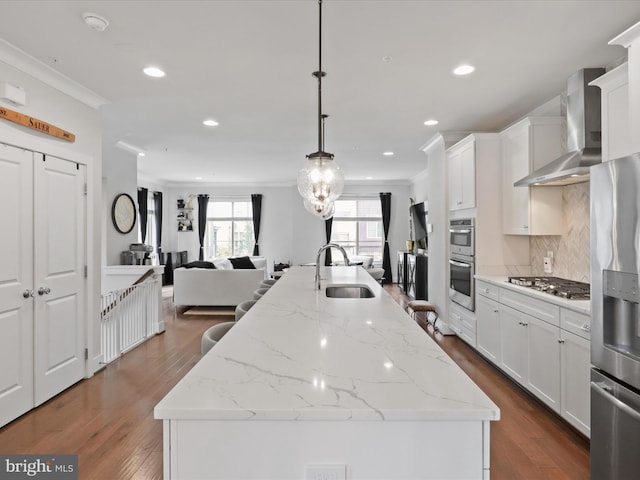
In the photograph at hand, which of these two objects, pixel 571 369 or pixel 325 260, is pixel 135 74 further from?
pixel 325 260

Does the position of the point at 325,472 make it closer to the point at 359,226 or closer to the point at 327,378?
the point at 327,378

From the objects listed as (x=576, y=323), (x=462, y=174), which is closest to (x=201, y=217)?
(x=462, y=174)

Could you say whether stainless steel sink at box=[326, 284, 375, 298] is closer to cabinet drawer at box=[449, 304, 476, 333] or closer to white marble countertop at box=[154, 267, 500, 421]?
white marble countertop at box=[154, 267, 500, 421]

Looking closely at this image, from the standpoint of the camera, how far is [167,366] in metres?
3.85

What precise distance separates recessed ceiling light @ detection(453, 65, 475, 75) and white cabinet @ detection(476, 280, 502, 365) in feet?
6.36

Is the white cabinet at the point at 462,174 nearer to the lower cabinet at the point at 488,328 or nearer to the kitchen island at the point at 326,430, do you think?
the lower cabinet at the point at 488,328

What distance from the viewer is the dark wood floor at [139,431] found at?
2.17 metres

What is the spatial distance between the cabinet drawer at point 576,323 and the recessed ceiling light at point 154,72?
Answer: 11.3 ft

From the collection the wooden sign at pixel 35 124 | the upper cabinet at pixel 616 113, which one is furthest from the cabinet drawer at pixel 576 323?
the wooden sign at pixel 35 124

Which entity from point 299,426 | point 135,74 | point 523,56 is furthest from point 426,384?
point 135,74

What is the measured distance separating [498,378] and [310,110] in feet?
10.5

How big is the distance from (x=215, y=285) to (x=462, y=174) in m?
4.27

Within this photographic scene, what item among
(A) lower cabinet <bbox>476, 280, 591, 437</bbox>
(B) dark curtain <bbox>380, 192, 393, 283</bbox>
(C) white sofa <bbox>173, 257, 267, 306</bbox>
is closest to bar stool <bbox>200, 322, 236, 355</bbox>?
(A) lower cabinet <bbox>476, 280, 591, 437</bbox>

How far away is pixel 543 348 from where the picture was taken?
2.79 metres
